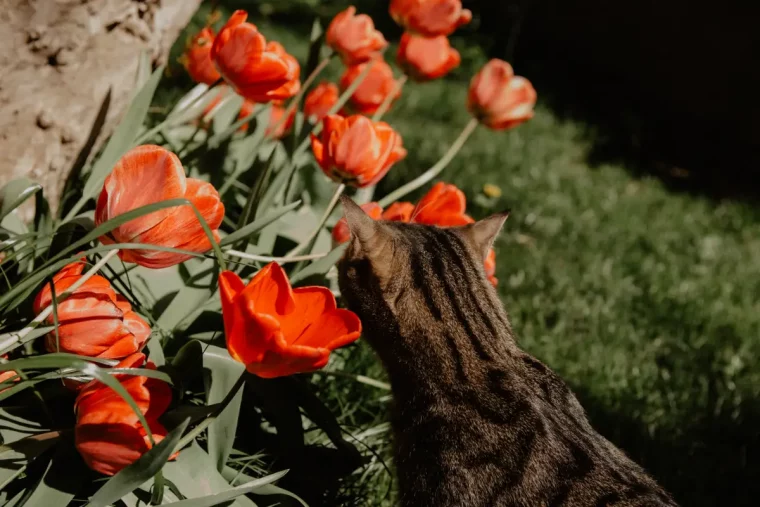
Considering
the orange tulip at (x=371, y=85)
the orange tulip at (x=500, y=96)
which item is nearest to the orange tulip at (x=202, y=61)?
→ the orange tulip at (x=371, y=85)

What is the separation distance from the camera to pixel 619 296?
329 centimetres

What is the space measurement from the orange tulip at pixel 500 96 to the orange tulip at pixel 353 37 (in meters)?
0.36

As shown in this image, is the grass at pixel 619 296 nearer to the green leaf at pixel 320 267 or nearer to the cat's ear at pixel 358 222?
the green leaf at pixel 320 267

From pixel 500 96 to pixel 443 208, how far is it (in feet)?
1.63

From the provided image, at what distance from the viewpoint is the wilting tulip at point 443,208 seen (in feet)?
6.34

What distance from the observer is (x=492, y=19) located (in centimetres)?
647

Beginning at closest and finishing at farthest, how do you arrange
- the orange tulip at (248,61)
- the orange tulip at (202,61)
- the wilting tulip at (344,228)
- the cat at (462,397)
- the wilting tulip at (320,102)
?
the cat at (462,397) → the orange tulip at (248,61) → the wilting tulip at (344,228) → the orange tulip at (202,61) → the wilting tulip at (320,102)

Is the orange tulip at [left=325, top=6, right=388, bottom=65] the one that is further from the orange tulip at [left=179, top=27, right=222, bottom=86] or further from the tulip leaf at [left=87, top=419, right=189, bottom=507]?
the tulip leaf at [left=87, top=419, right=189, bottom=507]

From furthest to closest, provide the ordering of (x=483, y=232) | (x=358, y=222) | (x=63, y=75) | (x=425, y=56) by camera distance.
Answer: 1. (x=425, y=56)
2. (x=483, y=232)
3. (x=63, y=75)
4. (x=358, y=222)

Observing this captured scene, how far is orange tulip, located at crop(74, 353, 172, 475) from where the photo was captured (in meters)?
1.20

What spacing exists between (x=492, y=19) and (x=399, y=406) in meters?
5.37

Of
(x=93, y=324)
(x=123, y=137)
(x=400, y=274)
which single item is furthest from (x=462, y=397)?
(x=123, y=137)

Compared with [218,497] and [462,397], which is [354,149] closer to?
[462,397]

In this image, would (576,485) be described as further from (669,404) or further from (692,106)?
(692,106)
